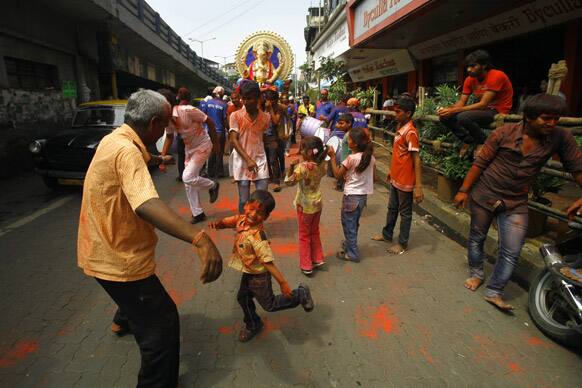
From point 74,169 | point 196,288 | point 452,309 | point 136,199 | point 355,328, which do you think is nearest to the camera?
point 136,199

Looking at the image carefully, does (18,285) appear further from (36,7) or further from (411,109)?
(36,7)

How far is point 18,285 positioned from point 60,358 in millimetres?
1402

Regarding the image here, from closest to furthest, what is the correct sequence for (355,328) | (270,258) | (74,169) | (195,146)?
1. (270,258)
2. (355,328)
3. (195,146)
4. (74,169)

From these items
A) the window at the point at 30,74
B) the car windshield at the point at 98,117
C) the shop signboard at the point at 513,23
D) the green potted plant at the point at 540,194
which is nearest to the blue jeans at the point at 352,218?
the green potted plant at the point at 540,194

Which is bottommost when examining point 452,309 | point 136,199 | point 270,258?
point 452,309

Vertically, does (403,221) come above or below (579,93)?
below

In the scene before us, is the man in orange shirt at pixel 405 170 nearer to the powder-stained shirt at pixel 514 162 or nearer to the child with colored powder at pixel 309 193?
the powder-stained shirt at pixel 514 162

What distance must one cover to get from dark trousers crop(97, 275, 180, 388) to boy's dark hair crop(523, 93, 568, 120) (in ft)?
9.11

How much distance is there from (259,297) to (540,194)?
3234mm

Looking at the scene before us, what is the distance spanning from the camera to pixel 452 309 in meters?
3.15

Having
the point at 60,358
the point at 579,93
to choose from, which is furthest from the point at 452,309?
the point at 579,93

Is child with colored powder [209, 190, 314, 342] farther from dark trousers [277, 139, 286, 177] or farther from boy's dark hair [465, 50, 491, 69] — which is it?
dark trousers [277, 139, 286, 177]

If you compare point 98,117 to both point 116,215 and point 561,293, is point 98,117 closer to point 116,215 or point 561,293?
point 116,215

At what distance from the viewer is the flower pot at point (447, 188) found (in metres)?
5.37
